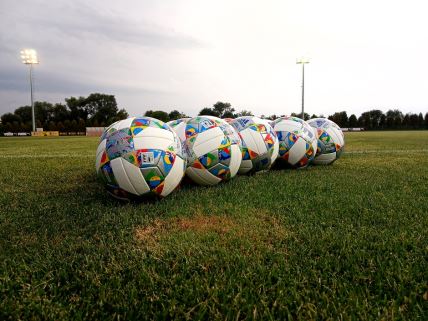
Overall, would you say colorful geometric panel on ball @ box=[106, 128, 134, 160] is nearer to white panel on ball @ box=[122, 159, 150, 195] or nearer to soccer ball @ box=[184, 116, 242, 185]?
white panel on ball @ box=[122, 159, 150, 195]

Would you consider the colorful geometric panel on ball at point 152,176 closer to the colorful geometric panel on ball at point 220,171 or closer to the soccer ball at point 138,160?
the soccer ball at point 138,160

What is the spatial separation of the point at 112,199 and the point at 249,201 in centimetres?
174

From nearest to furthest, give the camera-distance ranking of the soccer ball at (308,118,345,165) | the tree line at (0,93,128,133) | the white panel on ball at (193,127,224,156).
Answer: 1. the white panel on ball at (193,127,224,156)
2. the soccer ball at (308,118,345,165)
3. the tree line at (0,93,128,133)

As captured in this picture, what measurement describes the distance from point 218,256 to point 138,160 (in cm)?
164

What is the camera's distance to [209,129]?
4.49 m

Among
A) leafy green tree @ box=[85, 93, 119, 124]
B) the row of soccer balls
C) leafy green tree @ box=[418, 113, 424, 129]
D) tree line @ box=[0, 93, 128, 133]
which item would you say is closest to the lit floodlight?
tree line @ box=[0, 93, 128, 133]

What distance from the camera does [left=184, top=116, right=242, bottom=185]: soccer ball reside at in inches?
171

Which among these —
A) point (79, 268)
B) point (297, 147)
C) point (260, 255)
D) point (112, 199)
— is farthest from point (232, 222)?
point (297, 147)

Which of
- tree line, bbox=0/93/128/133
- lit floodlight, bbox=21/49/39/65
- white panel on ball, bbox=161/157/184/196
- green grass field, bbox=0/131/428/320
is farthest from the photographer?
tree line, bbox=0/93/128/133

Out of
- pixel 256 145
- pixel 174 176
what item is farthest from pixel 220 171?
pixel 256 145

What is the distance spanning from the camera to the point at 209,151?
4.33m

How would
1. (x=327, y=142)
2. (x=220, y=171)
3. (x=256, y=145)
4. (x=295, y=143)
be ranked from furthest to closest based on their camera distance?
1. (x=327, y=142)
2. (x=295, y=143)
3. (x=256, y=145)
4. (x=220, y=171)

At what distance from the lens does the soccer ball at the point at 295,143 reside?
19.9 feet

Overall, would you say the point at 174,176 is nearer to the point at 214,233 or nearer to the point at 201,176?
the point at 201,176
